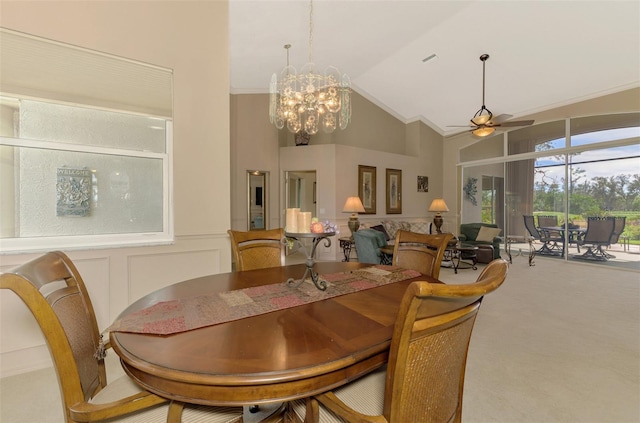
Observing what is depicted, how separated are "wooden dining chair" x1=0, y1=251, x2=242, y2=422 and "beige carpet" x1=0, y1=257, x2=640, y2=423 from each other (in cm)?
98

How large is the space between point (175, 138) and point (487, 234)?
20.7ft

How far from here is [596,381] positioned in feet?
6.23

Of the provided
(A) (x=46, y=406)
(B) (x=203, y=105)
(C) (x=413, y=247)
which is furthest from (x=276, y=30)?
(A) (x=46, y=406)

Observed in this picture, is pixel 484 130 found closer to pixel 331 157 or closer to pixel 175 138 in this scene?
pixel 331 157

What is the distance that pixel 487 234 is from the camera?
6.05 metres

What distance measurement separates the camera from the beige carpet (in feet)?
5.28

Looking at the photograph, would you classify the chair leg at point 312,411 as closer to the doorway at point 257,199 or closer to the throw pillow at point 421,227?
the doorway at point 257,199

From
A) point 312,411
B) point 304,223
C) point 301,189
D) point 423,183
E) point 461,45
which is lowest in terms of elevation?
point 312,411

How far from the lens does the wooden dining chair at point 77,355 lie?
0.79 m

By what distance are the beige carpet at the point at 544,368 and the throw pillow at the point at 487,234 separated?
227cm

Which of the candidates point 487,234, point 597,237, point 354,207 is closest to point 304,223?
point 354,207

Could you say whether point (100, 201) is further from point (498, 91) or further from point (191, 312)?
point (498, 91)

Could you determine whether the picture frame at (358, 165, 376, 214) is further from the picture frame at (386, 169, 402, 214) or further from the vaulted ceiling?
the vaulted ceiling

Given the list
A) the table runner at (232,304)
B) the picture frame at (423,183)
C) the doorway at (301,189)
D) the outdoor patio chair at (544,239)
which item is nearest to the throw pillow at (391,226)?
the picture frame at (423,183)
